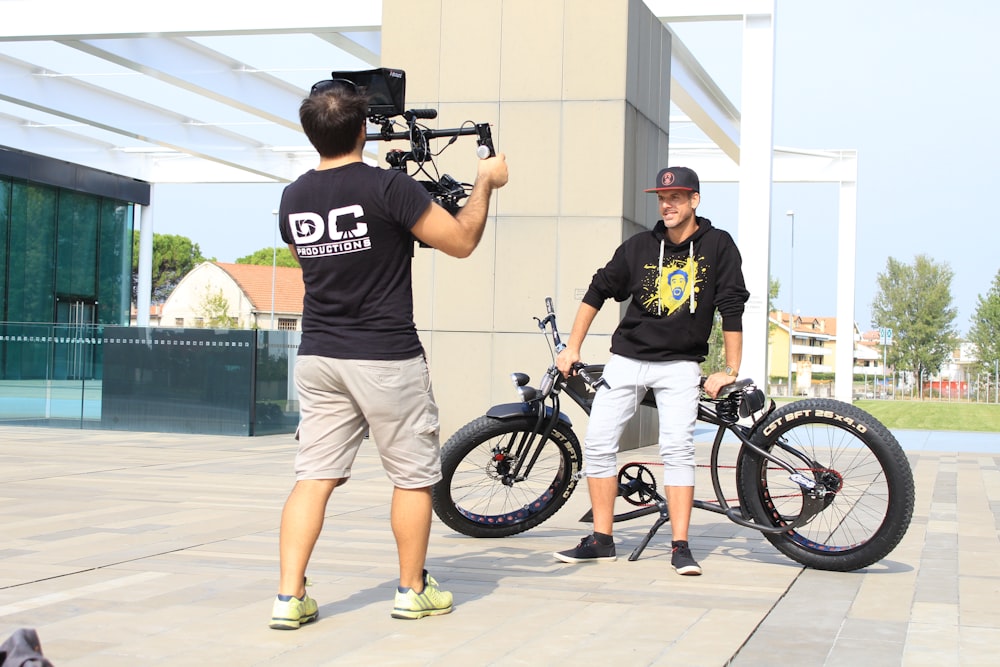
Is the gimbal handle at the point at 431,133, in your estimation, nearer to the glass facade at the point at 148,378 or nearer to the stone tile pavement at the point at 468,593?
the stone tile pavement at the point at 468,593

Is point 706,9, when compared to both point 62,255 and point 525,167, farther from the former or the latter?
point 62,255

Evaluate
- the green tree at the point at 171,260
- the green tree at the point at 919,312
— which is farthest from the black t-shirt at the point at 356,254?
the green tree at the point at 171,260

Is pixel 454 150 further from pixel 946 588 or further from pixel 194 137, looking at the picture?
pixel 194 137

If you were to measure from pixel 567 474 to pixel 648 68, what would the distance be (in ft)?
26.5

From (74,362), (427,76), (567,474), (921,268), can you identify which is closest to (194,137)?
(74,362)

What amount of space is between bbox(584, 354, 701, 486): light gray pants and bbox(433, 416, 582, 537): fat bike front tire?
0.43m

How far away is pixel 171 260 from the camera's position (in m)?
92.8

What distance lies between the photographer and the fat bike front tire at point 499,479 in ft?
19.6

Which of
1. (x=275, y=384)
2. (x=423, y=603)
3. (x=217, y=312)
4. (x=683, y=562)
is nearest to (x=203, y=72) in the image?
(x=275, y=384)

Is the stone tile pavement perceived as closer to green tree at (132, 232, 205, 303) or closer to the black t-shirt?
the black t-shirt

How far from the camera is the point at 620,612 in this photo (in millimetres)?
4492

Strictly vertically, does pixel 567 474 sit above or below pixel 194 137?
below

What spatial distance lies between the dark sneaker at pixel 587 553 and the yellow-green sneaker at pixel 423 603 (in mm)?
1219

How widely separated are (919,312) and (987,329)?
13006mm
